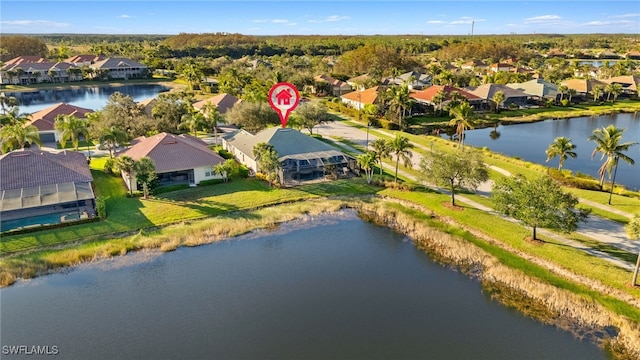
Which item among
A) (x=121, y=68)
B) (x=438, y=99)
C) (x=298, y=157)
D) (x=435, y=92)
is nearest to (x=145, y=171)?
(x=298, y=157)

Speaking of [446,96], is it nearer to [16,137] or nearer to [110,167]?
[110,167]

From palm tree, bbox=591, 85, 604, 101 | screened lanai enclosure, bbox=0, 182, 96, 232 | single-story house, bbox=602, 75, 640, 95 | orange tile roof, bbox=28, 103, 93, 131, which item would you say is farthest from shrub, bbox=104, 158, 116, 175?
single-story house, bbox=602, 75, 640, 95

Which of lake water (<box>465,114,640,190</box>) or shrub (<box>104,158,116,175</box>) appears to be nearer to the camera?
shrub (<box>104,158,116,175</box>)

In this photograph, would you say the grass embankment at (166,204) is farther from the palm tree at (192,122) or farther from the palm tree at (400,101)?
the palm tree at (400,101)

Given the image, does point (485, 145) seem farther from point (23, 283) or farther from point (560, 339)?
point (23, 283)

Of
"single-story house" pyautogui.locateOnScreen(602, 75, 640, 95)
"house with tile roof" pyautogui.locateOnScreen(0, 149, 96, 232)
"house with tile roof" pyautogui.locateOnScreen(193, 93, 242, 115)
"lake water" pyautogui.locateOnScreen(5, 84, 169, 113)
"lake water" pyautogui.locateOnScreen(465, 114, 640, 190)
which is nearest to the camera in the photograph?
"house with tile roof" pyautogui.locateOnScreen(0, 149, 96, 232)

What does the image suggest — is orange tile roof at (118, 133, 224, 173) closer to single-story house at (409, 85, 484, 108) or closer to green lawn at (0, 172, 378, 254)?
green lawn at (0, 172, 378, 254)

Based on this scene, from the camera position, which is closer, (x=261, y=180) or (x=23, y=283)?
(x=23, y=283)

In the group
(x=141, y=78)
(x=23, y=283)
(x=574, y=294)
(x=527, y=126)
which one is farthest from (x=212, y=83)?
(x=574, y=294)
